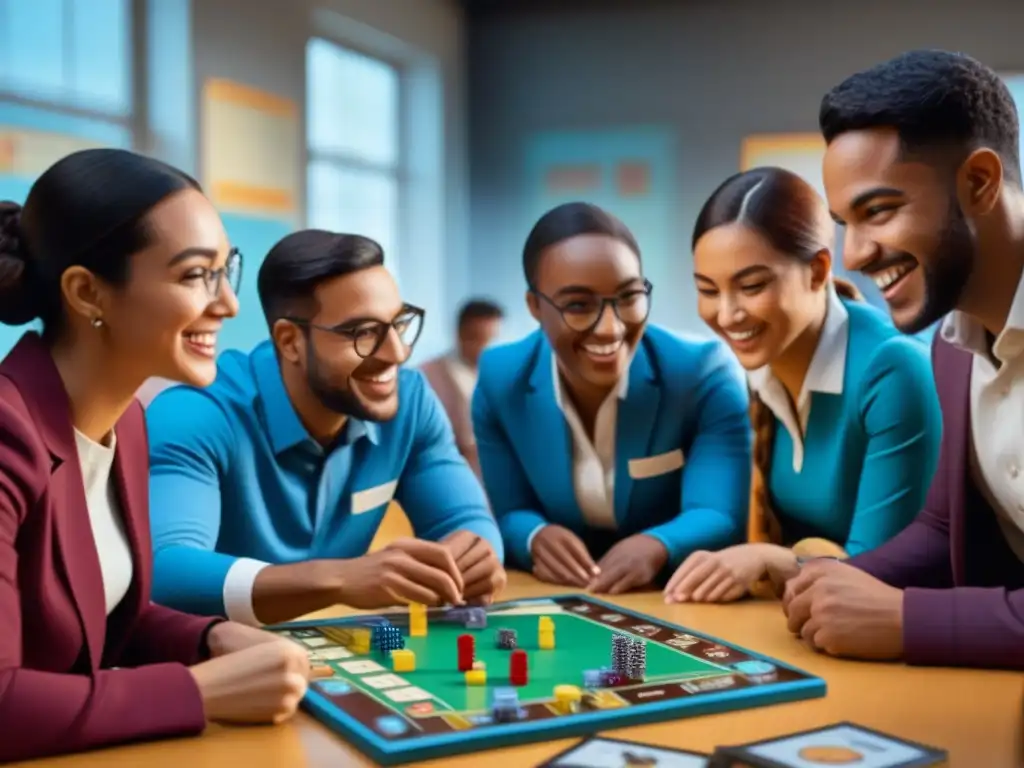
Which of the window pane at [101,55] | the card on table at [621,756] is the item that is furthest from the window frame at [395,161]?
the card on table at [621,756]

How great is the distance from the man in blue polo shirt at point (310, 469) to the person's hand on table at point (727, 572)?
31cm

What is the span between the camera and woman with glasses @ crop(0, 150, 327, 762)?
1.16 meters

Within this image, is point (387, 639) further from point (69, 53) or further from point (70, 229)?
point (69, 53)

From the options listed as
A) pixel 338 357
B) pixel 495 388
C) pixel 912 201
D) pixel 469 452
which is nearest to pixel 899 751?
pixel 912 201

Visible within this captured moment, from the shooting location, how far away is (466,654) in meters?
1.39

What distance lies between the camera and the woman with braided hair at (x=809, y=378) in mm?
1893

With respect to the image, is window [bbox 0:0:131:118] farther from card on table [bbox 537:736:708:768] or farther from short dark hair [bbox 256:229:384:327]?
card on table [bbox 537:736:708:768]

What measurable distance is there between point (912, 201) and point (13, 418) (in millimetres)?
1122

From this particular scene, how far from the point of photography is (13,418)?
3.92 feet

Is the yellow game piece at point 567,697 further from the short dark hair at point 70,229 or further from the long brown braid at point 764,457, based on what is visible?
the long brown braid at point 764,457

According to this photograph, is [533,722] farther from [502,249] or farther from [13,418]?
[502,249]

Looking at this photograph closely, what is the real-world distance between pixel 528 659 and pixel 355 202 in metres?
5.73

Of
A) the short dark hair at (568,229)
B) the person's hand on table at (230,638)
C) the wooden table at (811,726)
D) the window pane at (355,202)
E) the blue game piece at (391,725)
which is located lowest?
the wooden table at (811,726)

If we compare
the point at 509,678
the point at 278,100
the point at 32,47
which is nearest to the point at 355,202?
the point at 278,100
